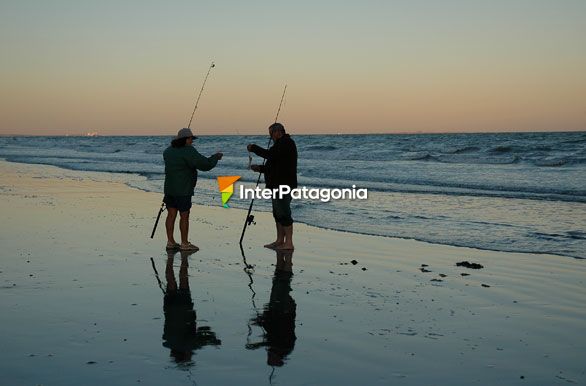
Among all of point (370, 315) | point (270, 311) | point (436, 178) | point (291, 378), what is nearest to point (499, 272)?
point (370, 315)

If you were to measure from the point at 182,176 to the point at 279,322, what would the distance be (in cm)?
410

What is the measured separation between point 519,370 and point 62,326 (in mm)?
3371

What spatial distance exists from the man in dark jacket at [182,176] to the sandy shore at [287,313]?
1.27 feet

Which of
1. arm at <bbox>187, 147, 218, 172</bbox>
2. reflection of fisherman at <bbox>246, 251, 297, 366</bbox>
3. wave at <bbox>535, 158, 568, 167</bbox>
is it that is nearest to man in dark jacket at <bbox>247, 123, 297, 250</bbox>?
arm at <bbox>187, 147, 218, 172</bbox>

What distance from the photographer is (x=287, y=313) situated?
229 inches

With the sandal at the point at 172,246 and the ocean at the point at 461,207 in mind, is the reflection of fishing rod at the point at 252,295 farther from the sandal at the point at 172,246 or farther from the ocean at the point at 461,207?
the ocean at the point at 461,207

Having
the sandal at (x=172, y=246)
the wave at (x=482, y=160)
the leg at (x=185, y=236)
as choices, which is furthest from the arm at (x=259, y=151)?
the wave at (x=482, y=160)

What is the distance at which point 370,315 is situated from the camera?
578 cm

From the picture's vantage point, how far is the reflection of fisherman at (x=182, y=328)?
4.78 meters

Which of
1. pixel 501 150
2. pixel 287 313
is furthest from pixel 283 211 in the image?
pixel 501 150

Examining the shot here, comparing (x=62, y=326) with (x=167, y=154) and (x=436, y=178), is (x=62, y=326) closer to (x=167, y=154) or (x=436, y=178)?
(x=167, y=154)

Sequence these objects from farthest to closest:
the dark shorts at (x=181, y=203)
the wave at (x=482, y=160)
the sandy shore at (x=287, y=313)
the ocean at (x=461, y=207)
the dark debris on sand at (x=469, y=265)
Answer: the wave at (x=482, y=160), the ocean at (x=461, y=207), the dark shorts at (x=181, y=203), the dark debris on sand at (x=469, y=265), the sandy shore at (x=287, y=313)

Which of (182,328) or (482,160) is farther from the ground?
(482,160)

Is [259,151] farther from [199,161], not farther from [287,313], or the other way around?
[287,313]
